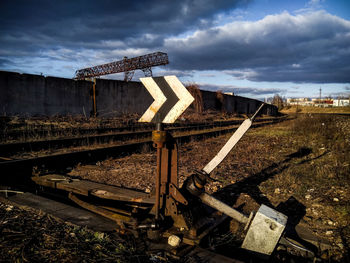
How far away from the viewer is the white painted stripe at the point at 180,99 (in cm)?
244

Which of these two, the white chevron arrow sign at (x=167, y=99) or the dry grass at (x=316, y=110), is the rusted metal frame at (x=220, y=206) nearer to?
the white chevron arrow sign at (x=167, y=99)

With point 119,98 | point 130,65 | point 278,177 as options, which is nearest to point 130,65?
point 130,65

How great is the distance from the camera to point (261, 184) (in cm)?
466

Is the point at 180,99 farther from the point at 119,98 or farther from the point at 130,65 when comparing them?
the point at 130,65

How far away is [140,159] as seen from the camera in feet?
21.0

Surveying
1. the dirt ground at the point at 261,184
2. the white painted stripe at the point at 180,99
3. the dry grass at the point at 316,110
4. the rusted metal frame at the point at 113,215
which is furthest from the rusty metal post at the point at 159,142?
the dry grass at the point at 316,110

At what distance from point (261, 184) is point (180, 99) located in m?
3.03

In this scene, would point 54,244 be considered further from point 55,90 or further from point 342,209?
point 55,90

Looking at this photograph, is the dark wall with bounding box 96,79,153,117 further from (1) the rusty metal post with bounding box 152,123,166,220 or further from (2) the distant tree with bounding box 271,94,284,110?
(2) the distant tree with bounding box 271,94,284,110

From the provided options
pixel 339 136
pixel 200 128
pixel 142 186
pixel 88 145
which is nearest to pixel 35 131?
pixel 88 145

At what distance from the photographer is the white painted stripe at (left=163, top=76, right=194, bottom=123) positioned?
2443 millimetres

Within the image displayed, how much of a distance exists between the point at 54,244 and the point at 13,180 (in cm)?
303

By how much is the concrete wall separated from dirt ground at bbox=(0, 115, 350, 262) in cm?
762

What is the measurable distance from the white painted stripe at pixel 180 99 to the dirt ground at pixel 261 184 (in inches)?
51.1
